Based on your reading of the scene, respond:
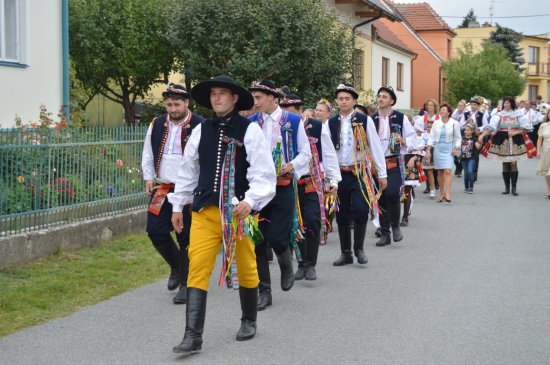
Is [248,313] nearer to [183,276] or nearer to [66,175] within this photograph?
[183,276]

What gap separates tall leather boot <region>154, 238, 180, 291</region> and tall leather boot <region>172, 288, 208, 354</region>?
1.84 m

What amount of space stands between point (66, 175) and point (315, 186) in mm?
3064

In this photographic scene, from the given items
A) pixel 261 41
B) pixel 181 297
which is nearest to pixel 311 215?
pixel 181 297

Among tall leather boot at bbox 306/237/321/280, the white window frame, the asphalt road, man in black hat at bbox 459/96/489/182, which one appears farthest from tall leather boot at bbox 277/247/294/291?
man in black hat at bbox 459/96/489/182

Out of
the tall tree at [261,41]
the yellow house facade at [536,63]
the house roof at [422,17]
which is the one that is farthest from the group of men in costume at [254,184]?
the yellow house facade at [536,63]

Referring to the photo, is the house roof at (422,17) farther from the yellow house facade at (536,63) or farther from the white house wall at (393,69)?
the yellow house facade at (536,63)

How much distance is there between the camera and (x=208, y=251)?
5.86 metres

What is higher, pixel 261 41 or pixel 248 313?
pixel 261 41

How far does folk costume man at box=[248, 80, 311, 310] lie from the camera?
7.27m

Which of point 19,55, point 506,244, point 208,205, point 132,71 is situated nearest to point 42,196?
point 208,205

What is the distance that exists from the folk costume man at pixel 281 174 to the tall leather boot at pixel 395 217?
3.12 metres

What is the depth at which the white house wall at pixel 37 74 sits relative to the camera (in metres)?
13.2

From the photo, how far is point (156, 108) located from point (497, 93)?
33.8 m

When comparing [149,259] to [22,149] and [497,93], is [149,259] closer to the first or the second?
[22,149]
